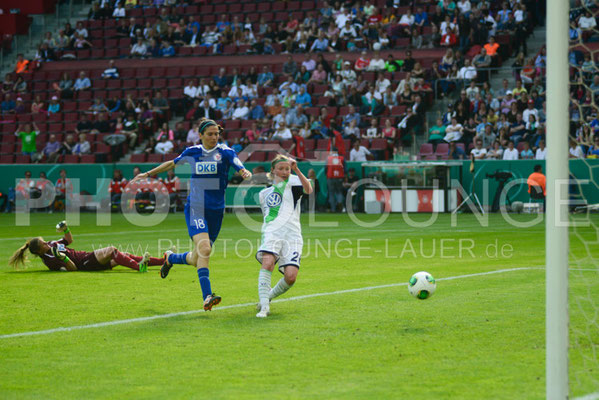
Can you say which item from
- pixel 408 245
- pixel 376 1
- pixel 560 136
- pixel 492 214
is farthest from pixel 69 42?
pixel 560 136

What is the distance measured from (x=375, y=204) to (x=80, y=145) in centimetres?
1283

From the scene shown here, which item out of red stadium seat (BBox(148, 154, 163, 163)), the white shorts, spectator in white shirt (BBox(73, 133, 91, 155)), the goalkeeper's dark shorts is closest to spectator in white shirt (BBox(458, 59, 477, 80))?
red stadium seat (BBox(148, 154, 163, 163))

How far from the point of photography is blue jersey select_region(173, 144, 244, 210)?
9.03 m

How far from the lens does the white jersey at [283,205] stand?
27.7ft

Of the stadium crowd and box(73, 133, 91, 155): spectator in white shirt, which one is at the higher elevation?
the stadium crowd

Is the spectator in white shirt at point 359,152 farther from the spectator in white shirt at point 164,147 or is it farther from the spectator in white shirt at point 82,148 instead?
the spectator in white shirt at point 82,148

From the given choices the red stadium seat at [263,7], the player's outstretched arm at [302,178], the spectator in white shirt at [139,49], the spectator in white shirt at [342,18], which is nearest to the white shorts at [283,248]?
the player's outstretched arm at [302,178]

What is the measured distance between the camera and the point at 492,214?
2503 centimetres

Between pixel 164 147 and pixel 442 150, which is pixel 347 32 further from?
pixel 164 147

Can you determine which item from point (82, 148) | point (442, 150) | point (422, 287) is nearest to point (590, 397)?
point (422, 287)

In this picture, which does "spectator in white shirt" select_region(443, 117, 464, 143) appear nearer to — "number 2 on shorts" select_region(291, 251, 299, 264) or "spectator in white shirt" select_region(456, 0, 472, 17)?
"spectator in white shirt" select_region(456, 0, 472, 17)

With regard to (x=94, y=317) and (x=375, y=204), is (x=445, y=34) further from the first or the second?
(x=94, y=317)

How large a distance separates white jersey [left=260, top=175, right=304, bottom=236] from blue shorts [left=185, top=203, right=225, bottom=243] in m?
0.75

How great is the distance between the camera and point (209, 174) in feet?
29.7
